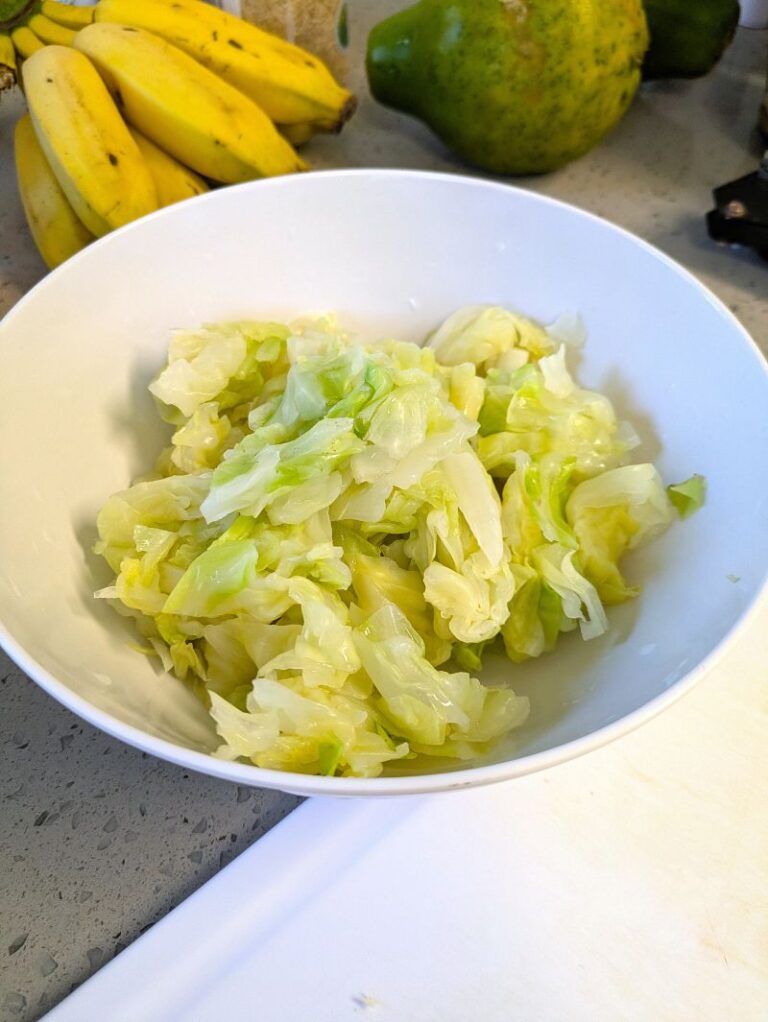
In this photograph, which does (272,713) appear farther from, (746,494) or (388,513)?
(746,494)

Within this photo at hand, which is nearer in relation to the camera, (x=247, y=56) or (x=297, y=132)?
(x=247, y=56)

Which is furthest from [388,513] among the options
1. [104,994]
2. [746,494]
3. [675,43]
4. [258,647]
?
[675,43]

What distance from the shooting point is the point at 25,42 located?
0.95 m

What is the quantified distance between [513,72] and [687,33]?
1.27 ft

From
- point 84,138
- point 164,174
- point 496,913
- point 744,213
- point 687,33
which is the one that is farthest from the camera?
point 687,33

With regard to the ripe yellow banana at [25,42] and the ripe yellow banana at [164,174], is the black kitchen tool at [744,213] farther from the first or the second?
the ripe yellow banana at [25,42]

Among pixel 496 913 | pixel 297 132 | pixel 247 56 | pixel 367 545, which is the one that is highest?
pixel 247 56

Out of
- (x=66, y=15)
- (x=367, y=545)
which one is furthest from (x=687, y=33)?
(x=367, y=545)

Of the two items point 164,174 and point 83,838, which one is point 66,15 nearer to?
point 164,174

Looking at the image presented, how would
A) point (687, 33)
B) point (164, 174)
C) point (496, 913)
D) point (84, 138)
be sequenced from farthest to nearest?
point (687, 33), point (164, 174), point (84, 138), point (496, 913)

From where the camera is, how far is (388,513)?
686 mm

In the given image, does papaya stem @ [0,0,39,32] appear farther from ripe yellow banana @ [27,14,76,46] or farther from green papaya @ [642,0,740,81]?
green papaya @ [642,0,740,81]

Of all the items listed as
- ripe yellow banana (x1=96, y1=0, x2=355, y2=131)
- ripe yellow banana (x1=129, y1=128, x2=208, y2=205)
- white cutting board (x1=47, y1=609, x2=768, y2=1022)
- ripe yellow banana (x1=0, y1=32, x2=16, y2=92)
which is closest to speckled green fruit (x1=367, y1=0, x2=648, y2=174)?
ripe yellow banana (x1=96, y1=0, x2=355, y2=131)

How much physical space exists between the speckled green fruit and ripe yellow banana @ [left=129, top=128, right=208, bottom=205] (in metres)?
0.35
